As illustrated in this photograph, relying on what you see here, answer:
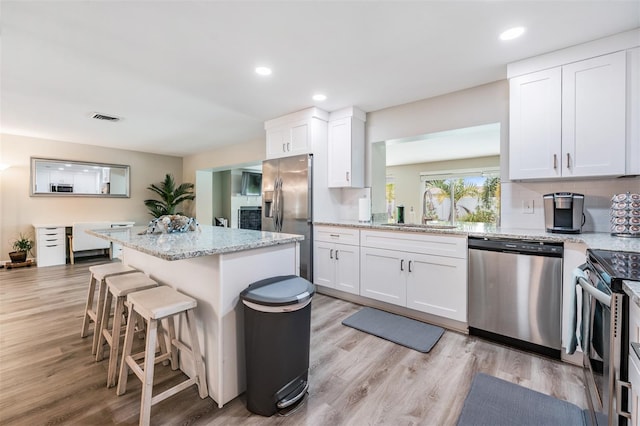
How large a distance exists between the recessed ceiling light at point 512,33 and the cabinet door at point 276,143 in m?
2.65

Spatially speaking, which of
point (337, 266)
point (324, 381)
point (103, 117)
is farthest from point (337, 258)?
point (103, 117)

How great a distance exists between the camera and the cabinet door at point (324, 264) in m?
3.46

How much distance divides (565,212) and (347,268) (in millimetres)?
2102

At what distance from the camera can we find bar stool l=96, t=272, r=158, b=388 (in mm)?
1769

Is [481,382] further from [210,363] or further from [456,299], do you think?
[210,363]

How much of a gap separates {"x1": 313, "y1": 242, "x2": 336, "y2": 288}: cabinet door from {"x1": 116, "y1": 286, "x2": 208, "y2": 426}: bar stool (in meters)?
1.93

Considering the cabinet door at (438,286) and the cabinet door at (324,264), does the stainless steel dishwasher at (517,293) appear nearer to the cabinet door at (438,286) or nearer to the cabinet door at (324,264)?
the cabinet door at (438,286)

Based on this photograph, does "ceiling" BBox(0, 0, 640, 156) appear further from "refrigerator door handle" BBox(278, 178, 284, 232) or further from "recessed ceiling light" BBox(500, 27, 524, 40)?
"refrigerator door handle" BBox(278, 178, 284, 232)

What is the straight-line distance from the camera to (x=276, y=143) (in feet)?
13.3

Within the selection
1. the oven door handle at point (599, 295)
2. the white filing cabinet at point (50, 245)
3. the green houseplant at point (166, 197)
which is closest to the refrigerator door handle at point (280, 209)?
the oven door handle at point (599, 295)

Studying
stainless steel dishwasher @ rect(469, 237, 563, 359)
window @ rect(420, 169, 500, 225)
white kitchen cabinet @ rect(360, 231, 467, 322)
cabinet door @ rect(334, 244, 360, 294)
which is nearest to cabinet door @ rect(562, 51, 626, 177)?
stainless steel dishwasher @ rect(469, 237, 563, 359)

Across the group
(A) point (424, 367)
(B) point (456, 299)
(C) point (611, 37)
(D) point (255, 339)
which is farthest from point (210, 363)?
(C) point (611, 37)

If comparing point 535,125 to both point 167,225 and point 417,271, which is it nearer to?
point 417,271

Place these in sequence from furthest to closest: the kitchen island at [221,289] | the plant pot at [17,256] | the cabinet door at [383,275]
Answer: the plant pot at [17,256]
the cabinet door at [383,275]
the kitchen island at [221,289]
